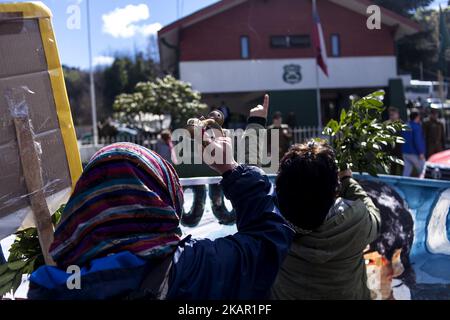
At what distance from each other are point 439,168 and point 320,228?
20.5 feet

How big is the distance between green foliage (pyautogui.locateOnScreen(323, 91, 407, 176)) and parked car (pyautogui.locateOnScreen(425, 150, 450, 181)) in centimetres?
542

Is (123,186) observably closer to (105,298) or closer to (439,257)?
(105,298)

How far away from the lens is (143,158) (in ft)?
4.76

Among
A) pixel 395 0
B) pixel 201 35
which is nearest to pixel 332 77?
pixel 201 35

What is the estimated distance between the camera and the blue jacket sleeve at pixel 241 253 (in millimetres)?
1496

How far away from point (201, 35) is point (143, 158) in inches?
702

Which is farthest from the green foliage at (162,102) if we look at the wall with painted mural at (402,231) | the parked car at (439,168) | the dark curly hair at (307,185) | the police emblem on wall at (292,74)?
the dark curly hair at (307,185)

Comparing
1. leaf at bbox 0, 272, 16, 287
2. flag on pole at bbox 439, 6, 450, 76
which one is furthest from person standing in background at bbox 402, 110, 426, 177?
leaf at bbox 0, 272, 16, 287

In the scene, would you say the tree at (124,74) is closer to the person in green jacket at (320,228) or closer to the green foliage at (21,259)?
the green foliage at (21,259)

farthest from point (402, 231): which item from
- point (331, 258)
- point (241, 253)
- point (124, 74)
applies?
point (124, 74)

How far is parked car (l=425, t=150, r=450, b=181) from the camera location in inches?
→ 288

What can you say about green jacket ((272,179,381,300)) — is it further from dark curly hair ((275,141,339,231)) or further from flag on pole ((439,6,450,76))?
flag on pole ((439,6,450,76))

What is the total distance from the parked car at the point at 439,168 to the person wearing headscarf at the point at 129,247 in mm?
6566

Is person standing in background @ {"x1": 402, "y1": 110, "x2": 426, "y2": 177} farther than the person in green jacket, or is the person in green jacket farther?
person standing in background @ {"x1": 402, "y1": 110, "x2": 426, "y2": 177}
